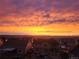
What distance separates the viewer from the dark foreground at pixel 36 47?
1690mm

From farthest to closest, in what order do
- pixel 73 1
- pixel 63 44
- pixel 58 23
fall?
pixel 63 44 < pixel 58 23 < pixel 73 1

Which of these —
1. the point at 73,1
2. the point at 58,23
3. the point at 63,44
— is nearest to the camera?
the point at 73,1

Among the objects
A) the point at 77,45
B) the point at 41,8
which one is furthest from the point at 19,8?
the point at 77,45

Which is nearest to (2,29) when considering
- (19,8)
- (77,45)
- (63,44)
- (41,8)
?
(19,8)

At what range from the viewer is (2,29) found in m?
1.54

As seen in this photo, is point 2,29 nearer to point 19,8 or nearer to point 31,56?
point 19,8

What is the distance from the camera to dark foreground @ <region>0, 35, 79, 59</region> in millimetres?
1690

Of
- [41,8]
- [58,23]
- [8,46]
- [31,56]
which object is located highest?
[41,8]

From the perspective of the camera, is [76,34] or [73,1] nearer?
[73,1]

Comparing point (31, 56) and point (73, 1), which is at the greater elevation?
point (73, 1)

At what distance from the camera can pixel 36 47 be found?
1.73 meters

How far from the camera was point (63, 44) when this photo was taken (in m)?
1.72

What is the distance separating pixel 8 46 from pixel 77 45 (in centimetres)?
77

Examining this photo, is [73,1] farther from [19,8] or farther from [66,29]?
[19,8]
